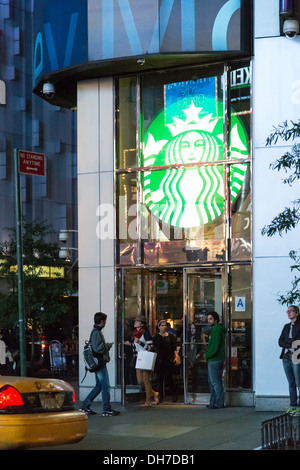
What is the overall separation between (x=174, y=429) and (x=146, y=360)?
9.87 ft

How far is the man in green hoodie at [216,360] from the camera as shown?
1534cm

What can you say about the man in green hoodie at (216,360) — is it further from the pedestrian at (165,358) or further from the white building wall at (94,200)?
the white building wall at (94,200)

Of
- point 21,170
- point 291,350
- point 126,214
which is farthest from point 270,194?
point 21,170

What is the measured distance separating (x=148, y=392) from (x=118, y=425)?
2499 mm

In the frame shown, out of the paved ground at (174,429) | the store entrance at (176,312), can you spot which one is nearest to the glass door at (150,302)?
the store entrance at (176,312)

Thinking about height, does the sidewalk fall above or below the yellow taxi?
below

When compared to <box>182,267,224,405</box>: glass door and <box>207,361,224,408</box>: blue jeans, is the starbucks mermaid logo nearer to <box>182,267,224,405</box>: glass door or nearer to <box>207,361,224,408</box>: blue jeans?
<box>182,267,224,405</box>: glass door

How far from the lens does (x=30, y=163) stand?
47.3ft

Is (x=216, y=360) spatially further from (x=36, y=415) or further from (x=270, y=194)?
(x=36, y=415)

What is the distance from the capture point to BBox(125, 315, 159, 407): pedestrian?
52.1 ft

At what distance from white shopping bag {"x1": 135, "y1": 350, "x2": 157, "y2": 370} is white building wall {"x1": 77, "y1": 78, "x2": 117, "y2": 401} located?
53.2 inches

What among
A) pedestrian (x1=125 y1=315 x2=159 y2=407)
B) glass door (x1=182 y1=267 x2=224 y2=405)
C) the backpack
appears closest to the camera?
the backpack

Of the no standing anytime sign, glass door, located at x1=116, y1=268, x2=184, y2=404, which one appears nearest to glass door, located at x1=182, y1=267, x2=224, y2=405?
glass door, located at x1=116, y1=268, x2=184, y2=404

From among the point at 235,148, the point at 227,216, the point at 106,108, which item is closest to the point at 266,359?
the point at 227,216
